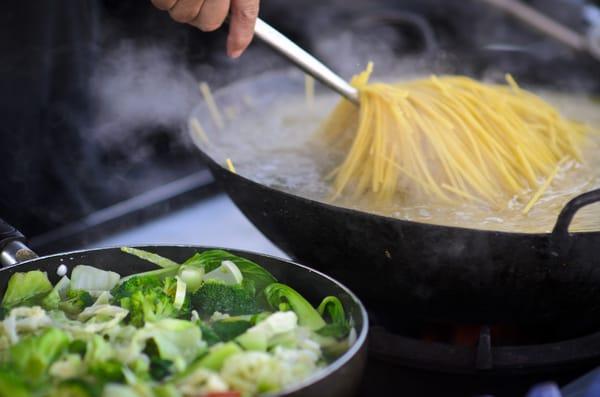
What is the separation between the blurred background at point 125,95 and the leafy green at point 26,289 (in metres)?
1.32

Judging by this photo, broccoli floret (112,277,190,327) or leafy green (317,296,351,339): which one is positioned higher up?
broccoli floret (112,277,190,327)

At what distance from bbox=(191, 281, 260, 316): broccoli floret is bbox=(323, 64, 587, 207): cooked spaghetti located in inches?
27.0

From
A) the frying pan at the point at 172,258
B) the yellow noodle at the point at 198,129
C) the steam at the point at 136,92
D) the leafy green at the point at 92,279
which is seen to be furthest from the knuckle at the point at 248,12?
the steam at the point at 136,92

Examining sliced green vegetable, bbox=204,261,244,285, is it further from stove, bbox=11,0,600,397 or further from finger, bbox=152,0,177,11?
finger, bbox=152,0,177,11

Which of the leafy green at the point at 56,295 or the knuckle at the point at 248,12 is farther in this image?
the knuckle at the point at 248,12

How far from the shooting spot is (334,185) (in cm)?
224

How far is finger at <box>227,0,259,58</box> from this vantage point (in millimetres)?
2008

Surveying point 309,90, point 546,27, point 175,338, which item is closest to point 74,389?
point 175,338

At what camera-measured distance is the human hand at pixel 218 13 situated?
1.99 m

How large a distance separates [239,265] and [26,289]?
436mm

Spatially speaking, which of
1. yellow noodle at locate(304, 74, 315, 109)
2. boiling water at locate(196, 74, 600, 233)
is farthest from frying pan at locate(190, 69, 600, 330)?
yellow noodle at locate(304, 74, 315, 109)

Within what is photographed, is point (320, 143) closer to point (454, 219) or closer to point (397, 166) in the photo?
point (397, 166)

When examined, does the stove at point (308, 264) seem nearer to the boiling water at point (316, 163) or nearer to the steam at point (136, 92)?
the steam at point (136, 92)

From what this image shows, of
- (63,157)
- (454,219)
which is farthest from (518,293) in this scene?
(63,157)
